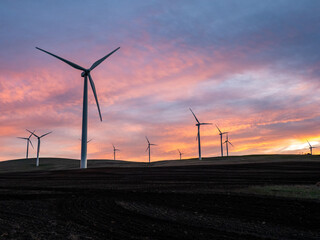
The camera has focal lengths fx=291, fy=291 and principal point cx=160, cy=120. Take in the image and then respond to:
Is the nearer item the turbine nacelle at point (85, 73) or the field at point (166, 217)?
the field at point (166, 217)

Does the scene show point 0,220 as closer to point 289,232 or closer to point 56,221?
point 56,221

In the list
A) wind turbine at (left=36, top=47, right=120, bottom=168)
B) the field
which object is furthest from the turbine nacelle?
the field

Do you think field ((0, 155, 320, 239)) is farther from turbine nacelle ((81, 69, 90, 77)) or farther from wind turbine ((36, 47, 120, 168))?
turbine nacelle ((81, 69, 90, 77))

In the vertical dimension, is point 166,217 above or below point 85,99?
below

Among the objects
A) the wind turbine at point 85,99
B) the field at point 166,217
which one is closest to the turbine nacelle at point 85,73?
the wind turbine at point 85,99

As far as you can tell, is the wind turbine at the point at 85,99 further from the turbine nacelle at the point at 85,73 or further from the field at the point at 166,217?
the field at the point at 166,217

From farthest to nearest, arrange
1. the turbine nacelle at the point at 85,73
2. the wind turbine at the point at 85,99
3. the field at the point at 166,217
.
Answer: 1. the turbine nacelle at the point at 85,73
2. the wind turbine at the point at 85,99
3. the field at the point at 166,217

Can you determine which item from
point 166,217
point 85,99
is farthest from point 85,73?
point 166,217

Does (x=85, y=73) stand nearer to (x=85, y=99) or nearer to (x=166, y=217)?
(x=85, y=99)

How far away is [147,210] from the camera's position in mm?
13680

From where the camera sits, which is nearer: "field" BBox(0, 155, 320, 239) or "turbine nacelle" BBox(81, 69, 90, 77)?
"field" BBox(0, 155, 320, 239)

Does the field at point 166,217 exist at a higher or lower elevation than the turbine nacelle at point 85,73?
lower

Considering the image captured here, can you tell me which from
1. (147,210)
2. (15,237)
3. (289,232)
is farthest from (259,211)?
(15,237)

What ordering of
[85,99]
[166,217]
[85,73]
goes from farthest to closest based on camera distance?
[85,73] → [85,99] → [166,217]
